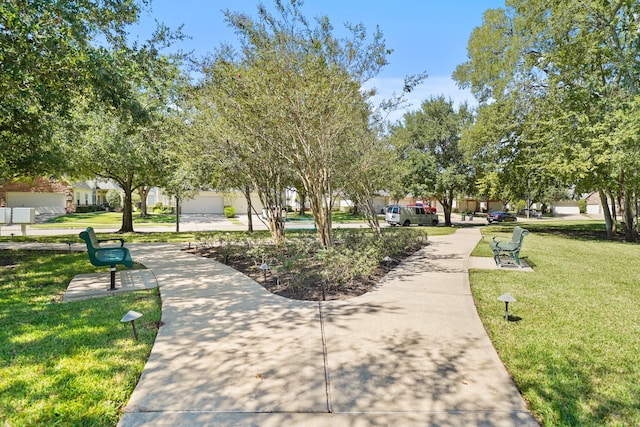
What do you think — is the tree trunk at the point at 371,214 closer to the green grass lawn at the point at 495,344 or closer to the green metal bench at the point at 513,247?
the green metal bench at the point at 513,247

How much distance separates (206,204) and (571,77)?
3841 cm

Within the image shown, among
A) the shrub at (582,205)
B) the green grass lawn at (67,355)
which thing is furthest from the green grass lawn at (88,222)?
the shrub at (582,205)

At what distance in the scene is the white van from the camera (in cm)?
A: 2500

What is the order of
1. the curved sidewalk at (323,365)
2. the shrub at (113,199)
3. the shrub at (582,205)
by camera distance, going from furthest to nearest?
1. the shrub at (582,205)
2. the shrub at (113,199)
3. the curved sidewalk at (323,365)

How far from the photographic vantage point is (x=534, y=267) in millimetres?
8477

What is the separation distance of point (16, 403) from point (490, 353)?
14.1ft

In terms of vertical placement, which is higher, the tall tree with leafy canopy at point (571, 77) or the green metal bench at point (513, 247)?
the tall tree with leafy canopy at point (571, 77)

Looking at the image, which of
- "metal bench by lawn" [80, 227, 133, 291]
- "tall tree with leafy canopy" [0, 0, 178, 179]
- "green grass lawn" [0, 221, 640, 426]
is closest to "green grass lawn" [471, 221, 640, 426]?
"green grass lawn" [0, 221, 640, 426]

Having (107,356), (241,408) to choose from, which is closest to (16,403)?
(107,356)

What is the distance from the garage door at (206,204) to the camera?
42.6 meters

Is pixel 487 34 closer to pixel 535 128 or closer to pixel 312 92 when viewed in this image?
pixel 535 128

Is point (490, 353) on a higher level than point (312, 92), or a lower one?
lower

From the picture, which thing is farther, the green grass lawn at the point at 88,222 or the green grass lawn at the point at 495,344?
the green grass lawn at the point at 88,222

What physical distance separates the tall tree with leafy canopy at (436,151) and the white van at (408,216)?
4.53ft
